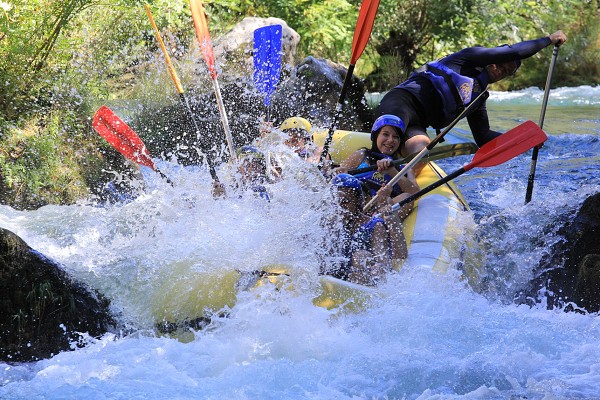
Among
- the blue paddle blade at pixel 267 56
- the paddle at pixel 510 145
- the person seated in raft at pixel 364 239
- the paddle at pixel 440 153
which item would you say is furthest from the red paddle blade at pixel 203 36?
the paddle at pixel 510 145

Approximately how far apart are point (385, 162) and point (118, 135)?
1888 mm

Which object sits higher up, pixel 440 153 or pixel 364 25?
pixel 364 25

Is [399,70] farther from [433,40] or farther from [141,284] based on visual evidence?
[141,284]

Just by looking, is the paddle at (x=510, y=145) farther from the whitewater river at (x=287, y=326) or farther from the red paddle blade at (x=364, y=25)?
the red paddle blade at (x=364, y=25)

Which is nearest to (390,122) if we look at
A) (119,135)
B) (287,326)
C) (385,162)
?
(385,162)

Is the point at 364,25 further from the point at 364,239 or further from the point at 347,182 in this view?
the point at 364,239

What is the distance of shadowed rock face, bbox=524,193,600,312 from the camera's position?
3.73m

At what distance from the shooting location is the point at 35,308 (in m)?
3.32

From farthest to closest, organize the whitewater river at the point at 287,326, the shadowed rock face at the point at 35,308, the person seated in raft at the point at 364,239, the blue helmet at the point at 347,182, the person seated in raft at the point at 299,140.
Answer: the person seated in raft at the point at 299,140
the blue helmet at the point at 347,182
the person seated in raft at the point at 364,239
the shadowed rock face at the point at 35,308
the whitewater river at the point at 287,326

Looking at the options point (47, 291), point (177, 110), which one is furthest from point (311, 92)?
point (47, 291)

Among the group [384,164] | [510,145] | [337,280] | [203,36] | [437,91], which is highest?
[203,36]

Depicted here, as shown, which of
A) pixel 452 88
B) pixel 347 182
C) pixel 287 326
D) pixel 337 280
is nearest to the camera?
pixel 287 326

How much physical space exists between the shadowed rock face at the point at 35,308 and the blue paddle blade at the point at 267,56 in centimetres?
248

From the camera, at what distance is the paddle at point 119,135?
4.93 metres
